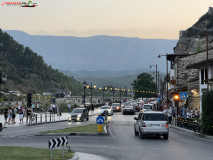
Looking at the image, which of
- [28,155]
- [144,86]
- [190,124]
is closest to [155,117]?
[190,124]

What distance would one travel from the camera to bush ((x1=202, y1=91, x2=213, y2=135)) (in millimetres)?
28375

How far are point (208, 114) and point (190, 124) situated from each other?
5.74 metres

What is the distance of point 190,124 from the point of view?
112ft

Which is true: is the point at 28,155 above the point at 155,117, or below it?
below

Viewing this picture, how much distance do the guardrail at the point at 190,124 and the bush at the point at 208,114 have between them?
1.22 meters

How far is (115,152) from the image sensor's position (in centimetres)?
1925

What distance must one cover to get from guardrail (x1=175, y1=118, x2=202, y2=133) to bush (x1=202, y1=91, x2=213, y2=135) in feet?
4.02

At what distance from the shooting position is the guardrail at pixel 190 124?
30.7m

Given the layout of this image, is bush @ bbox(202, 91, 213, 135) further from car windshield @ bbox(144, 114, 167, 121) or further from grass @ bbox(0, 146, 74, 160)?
grass @ bbox(0, 146, 74, 160)

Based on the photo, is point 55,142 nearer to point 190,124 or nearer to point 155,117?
point 155,117

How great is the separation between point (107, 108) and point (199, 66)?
75.5 ft

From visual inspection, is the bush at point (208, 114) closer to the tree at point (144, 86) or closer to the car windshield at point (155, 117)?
the car windshield at point (155, 117)

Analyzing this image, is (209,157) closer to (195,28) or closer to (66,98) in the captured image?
(195,28)

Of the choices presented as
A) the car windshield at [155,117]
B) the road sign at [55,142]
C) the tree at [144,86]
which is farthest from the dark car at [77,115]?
the tree at [144,86]
